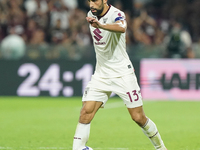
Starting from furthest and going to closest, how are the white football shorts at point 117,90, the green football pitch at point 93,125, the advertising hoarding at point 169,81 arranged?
1. the advertising hoarding at point 169,81
2. the green football pitch at point 93,125
3. the white football shorts at point 117,90

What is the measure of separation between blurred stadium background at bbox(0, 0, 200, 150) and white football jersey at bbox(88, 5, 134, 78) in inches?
142

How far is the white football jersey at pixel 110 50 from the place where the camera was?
5.78m

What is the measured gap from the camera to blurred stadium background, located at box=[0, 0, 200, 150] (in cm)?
1191

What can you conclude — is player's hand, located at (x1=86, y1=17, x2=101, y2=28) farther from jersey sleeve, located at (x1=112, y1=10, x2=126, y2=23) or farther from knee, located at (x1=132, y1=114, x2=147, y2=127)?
knee, located at (x1=132, y1=114, x2=147, y2=127)

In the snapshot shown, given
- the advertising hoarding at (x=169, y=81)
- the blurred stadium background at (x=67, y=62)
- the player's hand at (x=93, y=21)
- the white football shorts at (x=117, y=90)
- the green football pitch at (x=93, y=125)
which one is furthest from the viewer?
the advertising hoarding at (x=169, y=81)

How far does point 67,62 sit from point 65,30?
190 cm

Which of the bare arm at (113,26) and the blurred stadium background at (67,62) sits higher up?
the bare arm at (113,26)

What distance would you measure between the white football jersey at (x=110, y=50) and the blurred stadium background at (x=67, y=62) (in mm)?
3598

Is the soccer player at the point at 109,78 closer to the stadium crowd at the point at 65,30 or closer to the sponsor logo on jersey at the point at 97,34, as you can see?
the sponsor logo on jersey at the point at 97,34

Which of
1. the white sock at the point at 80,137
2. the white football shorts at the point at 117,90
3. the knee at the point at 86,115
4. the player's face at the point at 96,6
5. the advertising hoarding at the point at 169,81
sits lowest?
the advertising hoarding at the point at 169,81

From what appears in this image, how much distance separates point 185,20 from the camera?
1811 centimetres

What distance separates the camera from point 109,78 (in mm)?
5906

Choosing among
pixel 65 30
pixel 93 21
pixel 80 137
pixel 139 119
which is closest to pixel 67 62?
pixel 65 30

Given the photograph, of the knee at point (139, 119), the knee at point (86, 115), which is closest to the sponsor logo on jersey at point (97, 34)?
the knee at point (86, 115)
